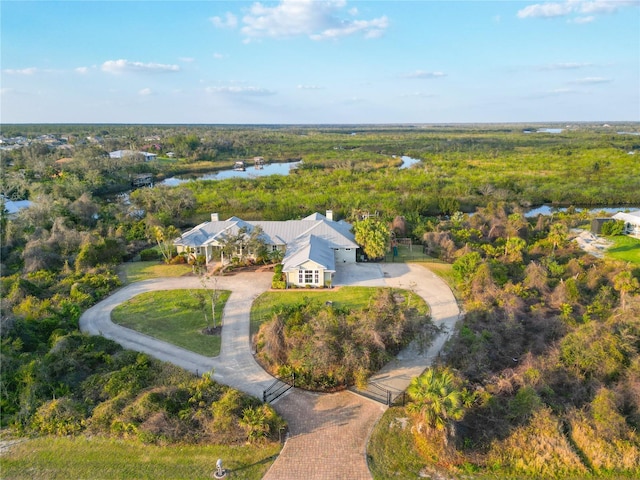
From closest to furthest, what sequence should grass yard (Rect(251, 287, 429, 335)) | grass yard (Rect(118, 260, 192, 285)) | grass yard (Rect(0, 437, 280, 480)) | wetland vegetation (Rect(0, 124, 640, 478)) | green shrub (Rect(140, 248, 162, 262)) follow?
grass yard (Rect(0, 437, 280, 480))
wetland vegetation (Rect(0, 124, 640, 478))
grass yard (Rect(251, 287, 429, 335))
grass yard (Rect(118, 260, 192, 285))
green shrub (Rect(140, 248, 162, 262))

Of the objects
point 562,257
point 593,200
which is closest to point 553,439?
point 562,257

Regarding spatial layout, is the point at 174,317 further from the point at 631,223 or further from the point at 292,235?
the point at 631,223

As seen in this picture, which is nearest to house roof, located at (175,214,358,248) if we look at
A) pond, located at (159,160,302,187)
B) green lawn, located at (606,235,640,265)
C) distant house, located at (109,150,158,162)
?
green lawn, located at (606,235,640,265)

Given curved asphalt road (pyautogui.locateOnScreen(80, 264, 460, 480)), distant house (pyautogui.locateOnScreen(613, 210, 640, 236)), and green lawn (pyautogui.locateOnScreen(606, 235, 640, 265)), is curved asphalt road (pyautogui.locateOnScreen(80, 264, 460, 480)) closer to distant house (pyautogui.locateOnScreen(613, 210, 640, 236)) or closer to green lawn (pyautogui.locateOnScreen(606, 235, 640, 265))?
green lawn (pyautogui.locateOnScreen(606, 235, 640, 265))

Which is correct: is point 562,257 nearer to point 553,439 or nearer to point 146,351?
point 553,439

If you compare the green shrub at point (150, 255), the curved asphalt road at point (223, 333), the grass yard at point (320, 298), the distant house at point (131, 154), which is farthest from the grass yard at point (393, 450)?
the distant house at point (131, 154)

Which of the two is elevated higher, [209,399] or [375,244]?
[375,244]

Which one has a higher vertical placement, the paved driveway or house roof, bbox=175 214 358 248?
house roof, bbox=175 214 358 248
